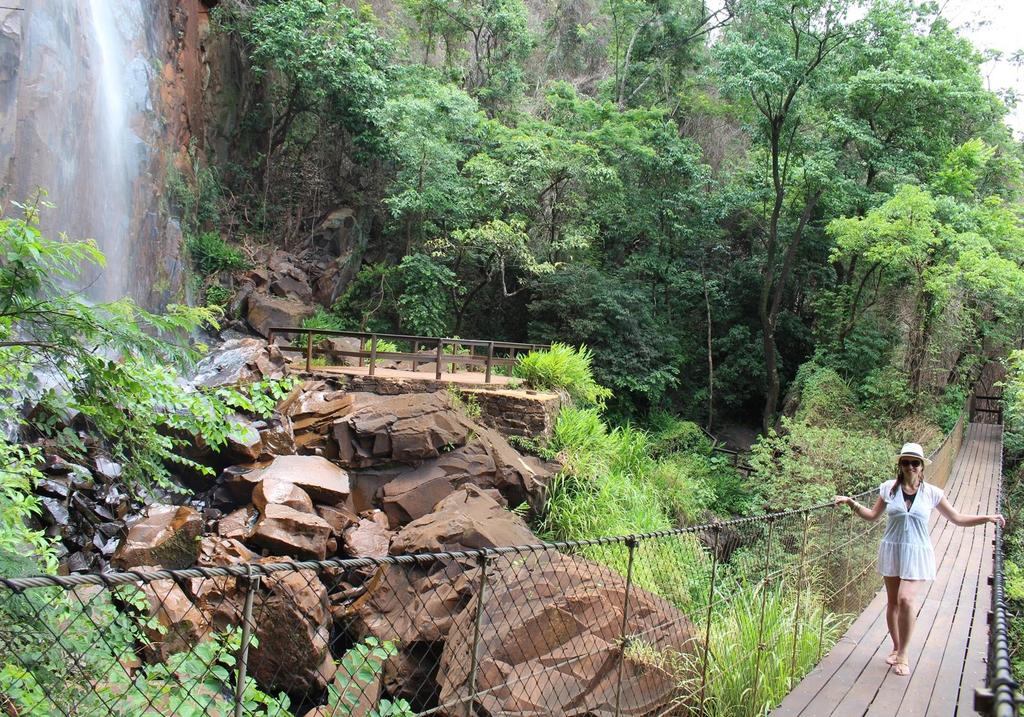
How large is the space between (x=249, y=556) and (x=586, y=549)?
153 inches

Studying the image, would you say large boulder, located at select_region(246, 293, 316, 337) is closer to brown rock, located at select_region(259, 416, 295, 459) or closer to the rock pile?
the rock pile

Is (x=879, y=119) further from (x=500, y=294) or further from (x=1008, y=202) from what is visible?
(x=500, y=294)

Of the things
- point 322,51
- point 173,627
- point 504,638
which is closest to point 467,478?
point 504,638

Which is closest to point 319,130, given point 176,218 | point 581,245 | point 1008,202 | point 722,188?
point 176,218

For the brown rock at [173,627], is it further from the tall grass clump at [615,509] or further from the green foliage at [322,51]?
the green foliage at [322,51]

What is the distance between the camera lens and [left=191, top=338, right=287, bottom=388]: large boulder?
9.58 meters

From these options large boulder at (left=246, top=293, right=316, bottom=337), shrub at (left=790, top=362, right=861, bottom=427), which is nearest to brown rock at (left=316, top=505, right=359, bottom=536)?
large boulder at (left=246, top=293, right=316, bottom=337)

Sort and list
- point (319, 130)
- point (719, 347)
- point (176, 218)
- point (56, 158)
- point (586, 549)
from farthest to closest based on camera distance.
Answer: point (719, 347) < point (319, 130) < point (176, 218) < point (56, 158) < point (586, 549)

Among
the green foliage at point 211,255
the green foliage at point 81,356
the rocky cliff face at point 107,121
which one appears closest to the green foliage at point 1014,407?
the green foliage at point 81,356

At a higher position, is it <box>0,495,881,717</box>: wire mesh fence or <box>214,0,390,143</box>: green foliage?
<box>214,0,390,143</box>: green foliage

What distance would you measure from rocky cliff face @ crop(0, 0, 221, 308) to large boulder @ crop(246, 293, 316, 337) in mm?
1789

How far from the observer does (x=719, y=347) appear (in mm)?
19516

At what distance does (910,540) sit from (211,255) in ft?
47.7

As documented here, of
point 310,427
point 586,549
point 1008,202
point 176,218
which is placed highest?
point 1008,202
